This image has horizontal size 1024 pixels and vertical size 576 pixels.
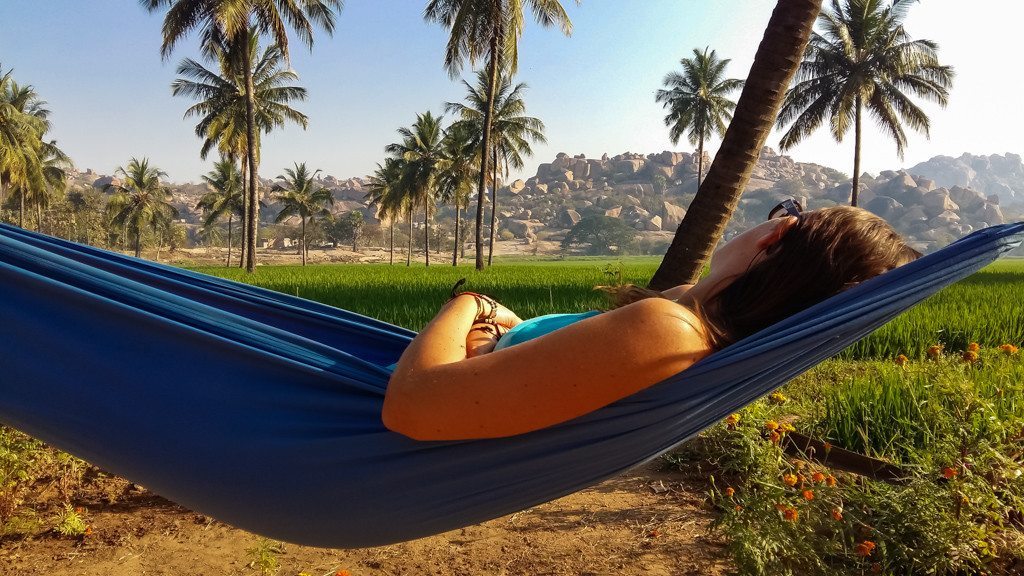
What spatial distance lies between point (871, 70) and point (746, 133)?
910 inches

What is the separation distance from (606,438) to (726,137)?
91.5 inches

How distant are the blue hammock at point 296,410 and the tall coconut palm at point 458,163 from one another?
88.3 ft

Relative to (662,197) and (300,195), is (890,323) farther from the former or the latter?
(662,197)

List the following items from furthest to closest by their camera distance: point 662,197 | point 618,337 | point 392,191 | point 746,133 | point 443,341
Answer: point 662,197 → point 392,191 → point 746,133 → point 443,341 → point 618,337

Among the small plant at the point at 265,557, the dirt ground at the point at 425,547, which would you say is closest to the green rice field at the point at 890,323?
the dirt ground at the point at 425,547

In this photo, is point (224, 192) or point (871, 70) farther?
point (224, 192)

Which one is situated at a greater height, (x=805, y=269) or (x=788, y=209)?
(x=788, y=209)

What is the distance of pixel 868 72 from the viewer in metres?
22.0

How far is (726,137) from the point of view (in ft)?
9.93

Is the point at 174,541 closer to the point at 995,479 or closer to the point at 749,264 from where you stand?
the point at 749,264

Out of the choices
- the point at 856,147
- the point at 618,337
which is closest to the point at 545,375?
the point at 618,337

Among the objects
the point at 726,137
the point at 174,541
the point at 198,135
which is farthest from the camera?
the point at 198,135

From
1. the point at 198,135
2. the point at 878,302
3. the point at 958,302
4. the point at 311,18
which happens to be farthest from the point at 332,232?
the point at 878,302

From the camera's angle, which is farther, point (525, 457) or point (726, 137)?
point (726, 137)
